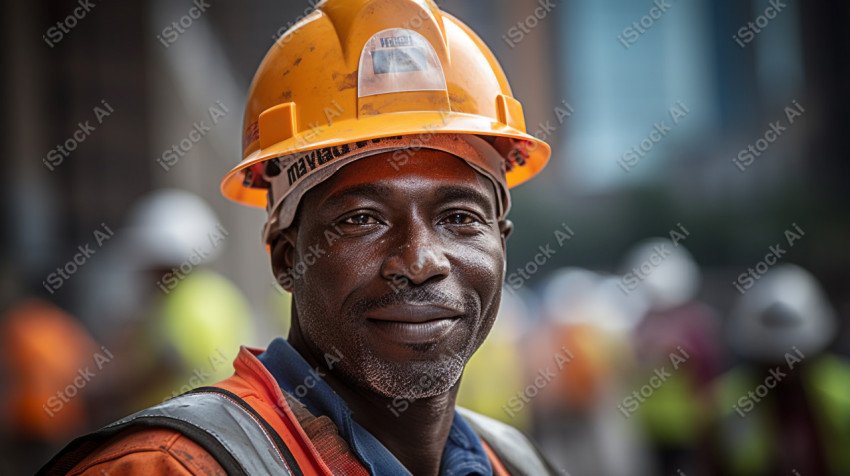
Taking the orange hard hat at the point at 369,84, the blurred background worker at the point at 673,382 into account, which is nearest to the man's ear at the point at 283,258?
the orange hard hat at the point at 369,84

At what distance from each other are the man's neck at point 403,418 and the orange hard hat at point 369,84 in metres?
0.60

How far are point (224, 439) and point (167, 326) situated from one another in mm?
4689

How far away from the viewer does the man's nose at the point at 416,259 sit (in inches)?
90.4

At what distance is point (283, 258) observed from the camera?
104 inches

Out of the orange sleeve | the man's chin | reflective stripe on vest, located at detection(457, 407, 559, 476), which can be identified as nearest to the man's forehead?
the man's chin

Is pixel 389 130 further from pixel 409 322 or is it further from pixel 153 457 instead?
pixel 153 457

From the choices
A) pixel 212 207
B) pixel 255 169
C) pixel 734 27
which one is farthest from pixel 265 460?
pixel 734 27

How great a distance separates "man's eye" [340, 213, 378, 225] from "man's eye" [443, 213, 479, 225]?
201 mm

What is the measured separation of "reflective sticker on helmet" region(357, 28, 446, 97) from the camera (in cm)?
241

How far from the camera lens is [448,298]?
2350mm

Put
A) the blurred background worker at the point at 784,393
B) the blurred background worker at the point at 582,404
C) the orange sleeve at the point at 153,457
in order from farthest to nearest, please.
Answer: the blurred background worker at the point at 582,404 < the blurred background worker at the point at 784,393 < the orange sleeve at the point at 153,457

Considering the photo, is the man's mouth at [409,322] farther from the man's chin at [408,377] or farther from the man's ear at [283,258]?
the man's ear at [283,258]

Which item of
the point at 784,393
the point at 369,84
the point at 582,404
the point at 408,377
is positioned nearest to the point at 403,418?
the point at 408,377

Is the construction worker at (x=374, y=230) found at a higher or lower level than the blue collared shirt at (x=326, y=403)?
higher
